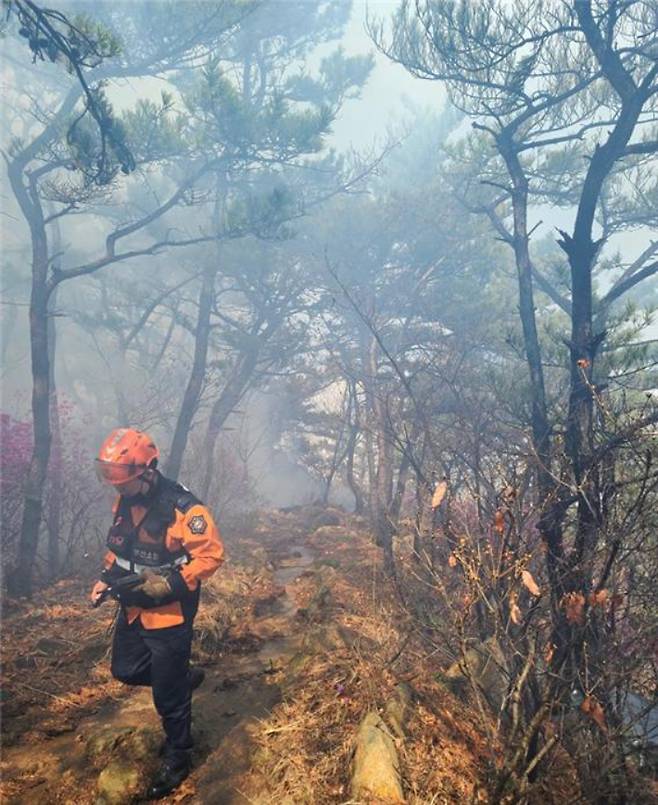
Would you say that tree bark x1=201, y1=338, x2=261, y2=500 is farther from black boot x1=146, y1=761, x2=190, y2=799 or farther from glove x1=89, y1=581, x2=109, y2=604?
black boot x1=146, y1=761, x2=190, y2=799

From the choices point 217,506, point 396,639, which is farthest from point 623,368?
point 217,506

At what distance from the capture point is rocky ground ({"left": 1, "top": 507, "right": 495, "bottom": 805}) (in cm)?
301

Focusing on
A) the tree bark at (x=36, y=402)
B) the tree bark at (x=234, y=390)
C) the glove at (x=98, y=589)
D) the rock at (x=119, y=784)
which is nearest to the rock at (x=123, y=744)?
the rock at (x=119, y=784)

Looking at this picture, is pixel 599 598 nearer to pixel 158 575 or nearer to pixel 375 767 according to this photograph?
pixel 375 767

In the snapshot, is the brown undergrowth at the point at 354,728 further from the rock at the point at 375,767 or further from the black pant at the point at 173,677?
the black pant at the point at 173,677

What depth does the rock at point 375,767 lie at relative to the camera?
282 centimetres

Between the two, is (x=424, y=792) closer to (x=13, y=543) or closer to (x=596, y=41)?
(x=596, y=41)

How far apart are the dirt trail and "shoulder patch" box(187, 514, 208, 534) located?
1.55m

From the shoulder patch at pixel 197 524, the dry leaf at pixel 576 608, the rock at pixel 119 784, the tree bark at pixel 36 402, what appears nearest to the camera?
the dry leaf at pixel 576 608

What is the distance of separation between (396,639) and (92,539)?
29.2ft

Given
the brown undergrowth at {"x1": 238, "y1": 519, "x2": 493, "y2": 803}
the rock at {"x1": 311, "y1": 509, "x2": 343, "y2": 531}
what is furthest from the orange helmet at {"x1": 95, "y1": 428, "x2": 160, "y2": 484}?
the rock at {"x1": 311, "y1": 509, "x2": 343, "y2": 531}

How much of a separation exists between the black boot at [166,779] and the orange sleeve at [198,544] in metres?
1.15

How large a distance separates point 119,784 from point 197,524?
1647mm

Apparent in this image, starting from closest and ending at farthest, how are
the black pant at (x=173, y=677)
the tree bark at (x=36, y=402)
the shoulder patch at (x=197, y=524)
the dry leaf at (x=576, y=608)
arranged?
the dry leaf at (x=576, y=608), the black pant at (x=173, y=677), the shoulder patch at (x=197, y=524), the tree bark at (x=36, y=402)
